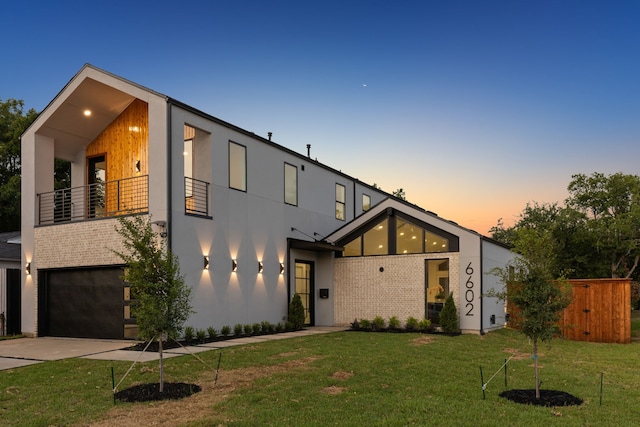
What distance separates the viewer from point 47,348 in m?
11.9

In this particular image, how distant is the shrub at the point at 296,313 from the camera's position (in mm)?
16609

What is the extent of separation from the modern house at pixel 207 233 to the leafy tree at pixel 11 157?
526 inches

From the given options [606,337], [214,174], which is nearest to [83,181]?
[214,174]

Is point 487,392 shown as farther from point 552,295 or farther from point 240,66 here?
point 240,66

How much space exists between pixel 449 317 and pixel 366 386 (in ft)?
28.3

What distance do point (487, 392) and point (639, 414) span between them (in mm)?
1851

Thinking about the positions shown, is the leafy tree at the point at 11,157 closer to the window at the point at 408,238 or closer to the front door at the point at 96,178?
the front door at the point at 96,178

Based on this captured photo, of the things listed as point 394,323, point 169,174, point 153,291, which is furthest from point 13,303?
point 394,323

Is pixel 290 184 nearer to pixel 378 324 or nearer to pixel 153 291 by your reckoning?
pixel 378 324

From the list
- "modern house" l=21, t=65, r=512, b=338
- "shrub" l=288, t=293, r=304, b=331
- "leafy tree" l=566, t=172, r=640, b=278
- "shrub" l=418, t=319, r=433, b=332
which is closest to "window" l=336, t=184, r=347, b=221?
"modern house" l=21, t=65, r=512, b=338

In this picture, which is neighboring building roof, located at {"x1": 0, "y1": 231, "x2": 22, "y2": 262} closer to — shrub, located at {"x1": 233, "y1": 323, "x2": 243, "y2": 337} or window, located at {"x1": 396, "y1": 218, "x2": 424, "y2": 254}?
shrub, located at {"x1": 233, "y1": 323, "x2": 243, "y2": 337}

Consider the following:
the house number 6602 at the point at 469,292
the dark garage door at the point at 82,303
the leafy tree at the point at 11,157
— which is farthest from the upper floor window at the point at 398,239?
the leafy tree at the point at 11,157

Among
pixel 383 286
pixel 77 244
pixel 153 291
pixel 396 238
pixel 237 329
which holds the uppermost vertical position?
pixel 396 238

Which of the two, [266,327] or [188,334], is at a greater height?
[188,334]
